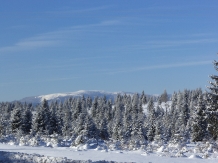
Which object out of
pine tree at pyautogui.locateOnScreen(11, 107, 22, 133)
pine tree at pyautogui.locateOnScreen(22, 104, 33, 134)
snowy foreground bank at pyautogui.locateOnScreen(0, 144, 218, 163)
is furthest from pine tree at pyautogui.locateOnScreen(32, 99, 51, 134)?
snowy foreground bank at pyautogui.locateOnScreen(0, 144, 218, 163)

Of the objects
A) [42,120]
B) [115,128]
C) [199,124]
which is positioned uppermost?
[199,124]

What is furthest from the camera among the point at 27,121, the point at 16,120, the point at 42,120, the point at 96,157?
the point at 27,121

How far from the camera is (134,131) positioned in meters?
68.4

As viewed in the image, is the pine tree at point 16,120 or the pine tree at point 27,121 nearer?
the pine tree at point 16,120

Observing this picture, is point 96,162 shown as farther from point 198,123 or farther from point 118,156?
point 198,123

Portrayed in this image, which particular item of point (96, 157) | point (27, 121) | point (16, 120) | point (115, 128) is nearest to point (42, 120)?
point (16, 120)

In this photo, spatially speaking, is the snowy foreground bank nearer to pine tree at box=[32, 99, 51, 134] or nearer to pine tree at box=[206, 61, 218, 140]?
pine tree at box=[206, 61, 218, 140]

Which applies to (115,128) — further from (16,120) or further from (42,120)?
(16,120)

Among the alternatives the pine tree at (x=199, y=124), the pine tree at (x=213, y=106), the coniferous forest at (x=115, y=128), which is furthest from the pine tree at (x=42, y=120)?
the pine tree at (x=213, y=106)

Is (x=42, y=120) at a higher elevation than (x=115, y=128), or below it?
higher

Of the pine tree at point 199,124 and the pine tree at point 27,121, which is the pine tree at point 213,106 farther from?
the pine tree at point 27,121

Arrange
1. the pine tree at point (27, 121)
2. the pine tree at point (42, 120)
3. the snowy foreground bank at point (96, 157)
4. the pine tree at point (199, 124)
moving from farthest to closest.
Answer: the pine tree at point (27, 121) < the pine tree at point (42, 120) < the pine tree at point (199, 124) < the snowy foreground bank at point (96, 157)

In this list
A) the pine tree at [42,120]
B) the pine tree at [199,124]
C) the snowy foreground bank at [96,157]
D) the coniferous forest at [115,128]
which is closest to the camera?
the snowy foreground bank at [96,157]

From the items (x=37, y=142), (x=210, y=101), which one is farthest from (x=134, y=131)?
(x=37, y=142)
